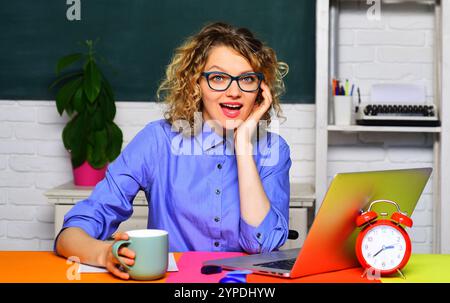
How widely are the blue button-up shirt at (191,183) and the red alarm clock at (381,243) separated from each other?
0.44 metres

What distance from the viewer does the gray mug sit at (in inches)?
49.3

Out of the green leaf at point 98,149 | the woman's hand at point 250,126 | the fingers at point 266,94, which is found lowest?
the green leaf at point 98,149

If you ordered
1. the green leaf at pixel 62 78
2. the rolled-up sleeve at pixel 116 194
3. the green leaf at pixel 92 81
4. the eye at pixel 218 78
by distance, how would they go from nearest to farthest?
1. the rolled-up sleeve at pixel 116 194
2. the eye at pixel 218 78
3. the green leaf at pixel 92 81
4. the green leaf at pixel 62 78

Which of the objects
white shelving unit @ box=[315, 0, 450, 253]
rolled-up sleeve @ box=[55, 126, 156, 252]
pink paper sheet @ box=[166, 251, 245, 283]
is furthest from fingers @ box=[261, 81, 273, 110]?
white shelving unit @ box=[315, 0, 450, 253]

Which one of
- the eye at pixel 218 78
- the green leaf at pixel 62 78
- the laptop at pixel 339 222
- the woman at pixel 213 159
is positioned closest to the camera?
the laptop at pixel 339 222

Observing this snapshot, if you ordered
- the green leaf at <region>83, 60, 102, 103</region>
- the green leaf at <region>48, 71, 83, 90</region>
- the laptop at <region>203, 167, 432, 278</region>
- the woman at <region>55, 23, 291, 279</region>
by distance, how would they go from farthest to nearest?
the green leaf at <region>48, 71, 83, 90</region>, the green leaf at <region>83, 60, 102, 103</region>, the woman at <region>55, 23, 291, 279</region>, the laptop at <region>203, 167, 432, 278</region>

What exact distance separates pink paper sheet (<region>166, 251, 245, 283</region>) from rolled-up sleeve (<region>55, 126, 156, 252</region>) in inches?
10.3

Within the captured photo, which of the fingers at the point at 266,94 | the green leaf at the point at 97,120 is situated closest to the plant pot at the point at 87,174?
the green leaf at the point at 97,120

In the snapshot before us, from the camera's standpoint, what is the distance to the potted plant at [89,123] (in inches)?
110

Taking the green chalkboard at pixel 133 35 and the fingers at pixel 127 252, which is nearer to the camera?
the fingers at pixel 127 252

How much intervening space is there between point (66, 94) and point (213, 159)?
1.17m

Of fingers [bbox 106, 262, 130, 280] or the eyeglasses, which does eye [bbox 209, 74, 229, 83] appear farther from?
fingers [bbox 106, 262, 130, 280]

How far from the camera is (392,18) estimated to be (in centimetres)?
307

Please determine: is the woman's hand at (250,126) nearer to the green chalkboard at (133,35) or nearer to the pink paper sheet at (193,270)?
the pink paper sheet at (193,270)
